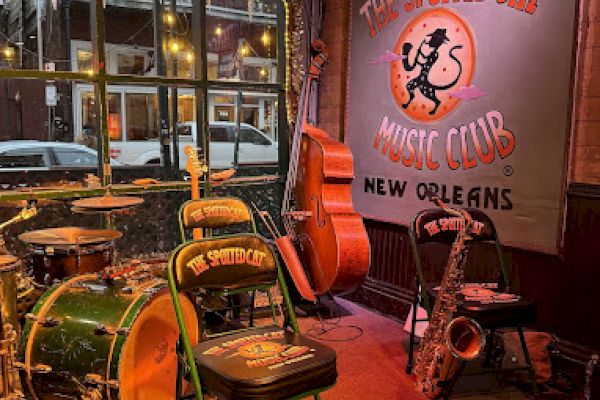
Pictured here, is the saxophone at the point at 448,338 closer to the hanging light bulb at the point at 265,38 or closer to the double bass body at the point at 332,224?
the double bass body at the point at 332,224

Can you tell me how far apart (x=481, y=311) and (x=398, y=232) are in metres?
1.49

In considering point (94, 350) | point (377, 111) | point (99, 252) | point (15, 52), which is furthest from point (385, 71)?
point (15, 52)

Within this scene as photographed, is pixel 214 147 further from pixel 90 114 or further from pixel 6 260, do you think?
pixel 6 260

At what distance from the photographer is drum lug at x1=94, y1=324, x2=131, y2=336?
229 centimetres

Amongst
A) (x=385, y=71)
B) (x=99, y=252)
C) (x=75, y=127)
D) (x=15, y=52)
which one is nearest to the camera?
(x=99, y=252)

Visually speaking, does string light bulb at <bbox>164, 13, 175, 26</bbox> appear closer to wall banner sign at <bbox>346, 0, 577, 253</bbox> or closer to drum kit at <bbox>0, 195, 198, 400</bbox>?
wall banner sign at <bbox>346, 0, 577, 253</bbox>

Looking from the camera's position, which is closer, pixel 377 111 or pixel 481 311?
pixel 481 311

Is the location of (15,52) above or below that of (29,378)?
above

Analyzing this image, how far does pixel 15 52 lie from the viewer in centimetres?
939

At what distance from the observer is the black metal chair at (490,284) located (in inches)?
110

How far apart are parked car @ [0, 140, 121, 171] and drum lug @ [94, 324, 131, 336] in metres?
4.08

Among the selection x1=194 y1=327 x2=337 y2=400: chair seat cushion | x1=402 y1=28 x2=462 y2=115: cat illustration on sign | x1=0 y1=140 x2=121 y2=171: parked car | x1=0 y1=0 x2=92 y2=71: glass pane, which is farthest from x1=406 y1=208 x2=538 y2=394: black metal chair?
x1=0 y1=0 x2=92 y2=71: glass pane

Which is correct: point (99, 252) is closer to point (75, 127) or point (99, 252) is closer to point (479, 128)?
point (479, 128)

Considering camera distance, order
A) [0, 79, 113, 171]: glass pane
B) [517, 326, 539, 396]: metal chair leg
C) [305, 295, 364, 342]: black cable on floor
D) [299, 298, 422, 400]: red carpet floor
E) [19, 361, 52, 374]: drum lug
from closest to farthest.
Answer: [19, 361, 52, 374]: drum lug, [517, 326, 539, 396]: metal chair leg, [299, 298, 422, 400]: red carpet floor, [305, 295, 364, 342]: black cable on floor, [0, 79, 113, 171]: glass pane
